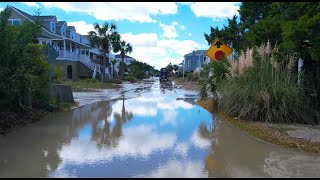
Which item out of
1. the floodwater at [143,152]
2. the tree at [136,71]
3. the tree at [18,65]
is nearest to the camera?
the floodwater at [143,152]

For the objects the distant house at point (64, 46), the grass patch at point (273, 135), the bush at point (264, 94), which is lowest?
the grass patch at point (273, 135)

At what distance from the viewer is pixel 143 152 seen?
7648 mm

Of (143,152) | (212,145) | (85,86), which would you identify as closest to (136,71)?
(85,86)

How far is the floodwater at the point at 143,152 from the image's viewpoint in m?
6.21

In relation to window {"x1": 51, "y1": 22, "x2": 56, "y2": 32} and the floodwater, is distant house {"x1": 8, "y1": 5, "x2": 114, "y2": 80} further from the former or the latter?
the floodwater

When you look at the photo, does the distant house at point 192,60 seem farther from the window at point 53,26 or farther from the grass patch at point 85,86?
the grass patch at point 85,86

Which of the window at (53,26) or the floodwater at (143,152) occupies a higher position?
the window at (53,26)

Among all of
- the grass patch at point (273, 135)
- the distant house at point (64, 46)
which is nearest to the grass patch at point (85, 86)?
the distant house at point (64, 46)

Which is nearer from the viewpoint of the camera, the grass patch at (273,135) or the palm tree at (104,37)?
the grass patch at (273,135)

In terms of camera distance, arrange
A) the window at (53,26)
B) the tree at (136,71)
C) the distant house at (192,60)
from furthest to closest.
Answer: the distant house at (192,60) → the tree at (136,71) → the window at (53,26)

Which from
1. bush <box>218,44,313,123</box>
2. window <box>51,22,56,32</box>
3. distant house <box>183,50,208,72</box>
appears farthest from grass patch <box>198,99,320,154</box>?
distant house <box>183,50,208,72</box>

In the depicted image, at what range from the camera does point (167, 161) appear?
6898 millimetres

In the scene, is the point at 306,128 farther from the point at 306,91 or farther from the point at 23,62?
the point at 23,62

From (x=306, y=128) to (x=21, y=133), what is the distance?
7.38m
